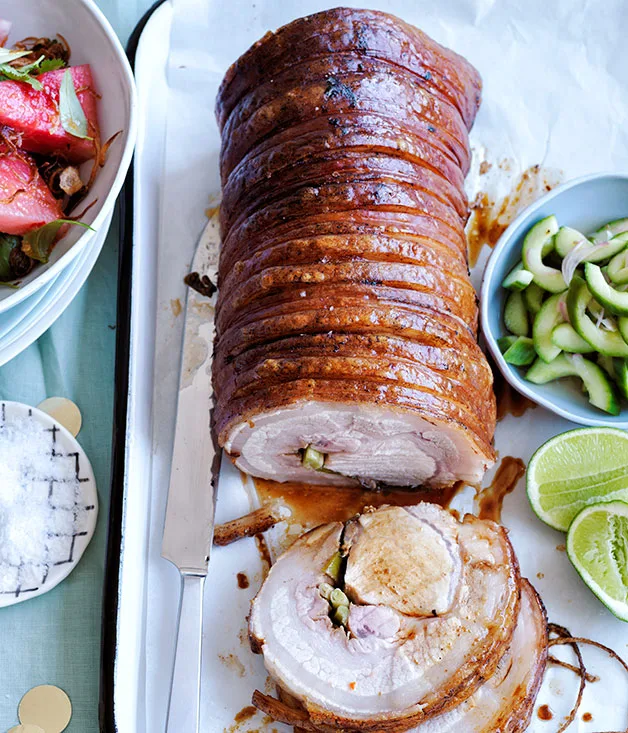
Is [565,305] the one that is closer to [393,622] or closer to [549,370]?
[549,370]

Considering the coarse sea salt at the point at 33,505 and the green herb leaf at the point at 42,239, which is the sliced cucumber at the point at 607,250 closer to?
the green herb leaf at the point at 42,239

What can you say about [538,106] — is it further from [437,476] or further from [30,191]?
[30,191]

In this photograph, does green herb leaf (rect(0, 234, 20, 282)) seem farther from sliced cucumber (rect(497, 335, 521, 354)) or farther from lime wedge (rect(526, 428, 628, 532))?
lime wedge (rect(526, 428, 628, 532))

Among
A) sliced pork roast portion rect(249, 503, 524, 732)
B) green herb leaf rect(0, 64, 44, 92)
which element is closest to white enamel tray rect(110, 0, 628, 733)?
sliced pork roast portion rect(249, 503, 524, 732)

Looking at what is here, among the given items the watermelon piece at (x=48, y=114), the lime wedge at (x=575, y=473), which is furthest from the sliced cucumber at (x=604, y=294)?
the watermelon piece at (x=48, y=114)

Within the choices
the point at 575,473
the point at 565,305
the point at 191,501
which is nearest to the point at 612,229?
the point at 565,305
